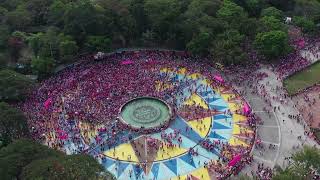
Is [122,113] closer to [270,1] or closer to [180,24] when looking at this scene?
[180,24]

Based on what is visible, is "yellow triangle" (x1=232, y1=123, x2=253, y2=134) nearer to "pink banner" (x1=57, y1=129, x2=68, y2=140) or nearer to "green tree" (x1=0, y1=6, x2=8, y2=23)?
"pink banner" (x1=57, y1=129, x2=68, y2=140)

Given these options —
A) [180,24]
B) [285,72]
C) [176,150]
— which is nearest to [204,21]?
[180,24]

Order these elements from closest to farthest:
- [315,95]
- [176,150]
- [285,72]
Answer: [176,150] → [315,95] → [285,72]

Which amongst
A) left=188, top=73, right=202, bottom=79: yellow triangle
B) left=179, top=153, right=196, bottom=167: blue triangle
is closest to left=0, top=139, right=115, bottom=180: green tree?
left=179, top=153, right=196, bottom=167: blue triangle

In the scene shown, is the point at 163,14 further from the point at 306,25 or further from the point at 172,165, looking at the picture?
the point at 172,165

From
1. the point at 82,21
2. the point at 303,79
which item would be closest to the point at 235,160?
the point at 303,79

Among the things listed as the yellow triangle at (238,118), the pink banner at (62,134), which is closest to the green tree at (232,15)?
the yellow triangle at (238,118)
